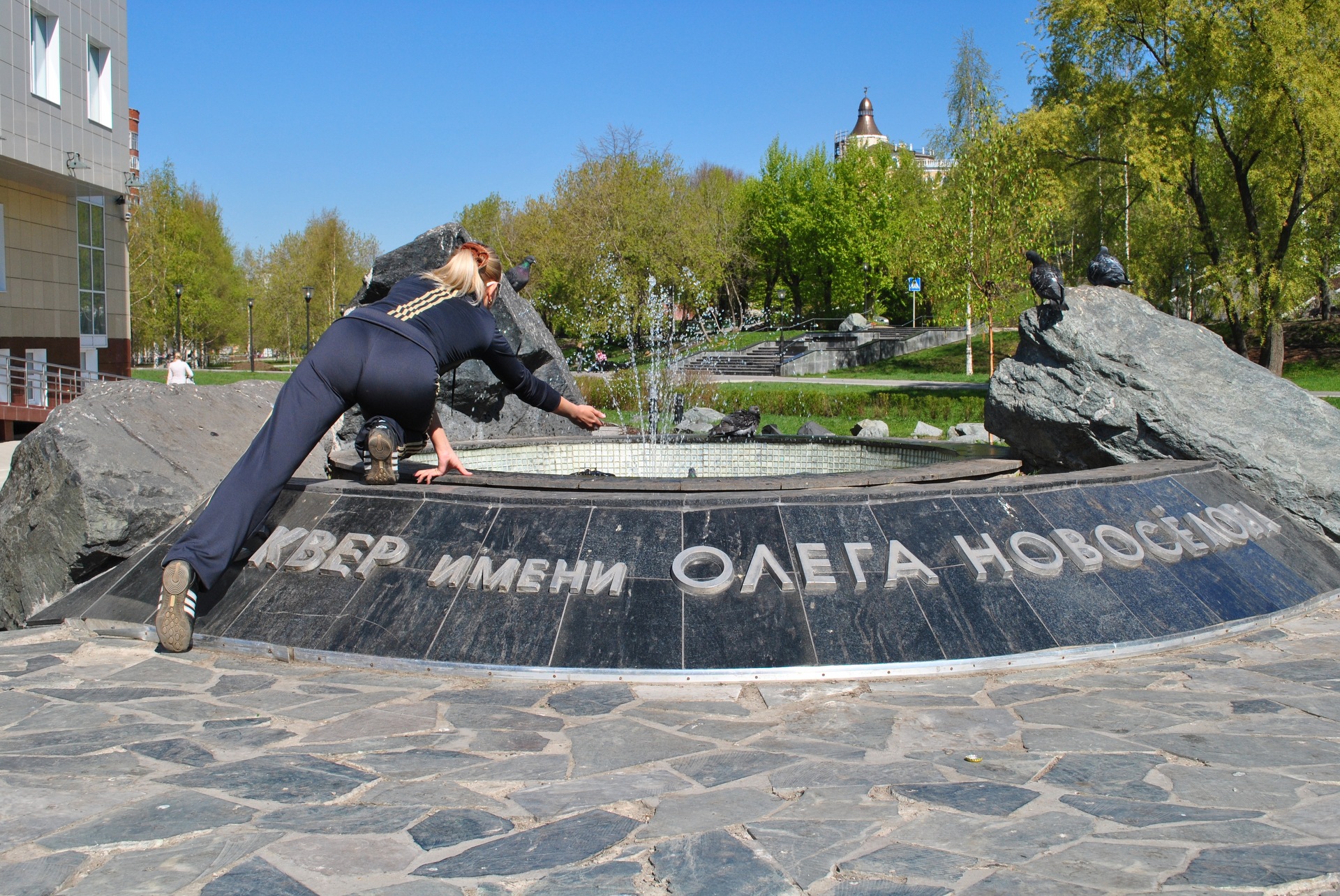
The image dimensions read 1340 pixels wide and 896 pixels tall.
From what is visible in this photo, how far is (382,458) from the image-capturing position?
505cm

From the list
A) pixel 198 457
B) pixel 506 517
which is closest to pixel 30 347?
pixel 198 457

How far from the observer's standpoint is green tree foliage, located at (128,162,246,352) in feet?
152

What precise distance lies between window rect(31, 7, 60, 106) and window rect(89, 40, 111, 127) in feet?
6.04

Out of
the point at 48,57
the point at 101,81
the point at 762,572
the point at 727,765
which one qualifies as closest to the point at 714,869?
the point at 727,765

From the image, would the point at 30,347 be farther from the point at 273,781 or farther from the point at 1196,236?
the point at 1196,236

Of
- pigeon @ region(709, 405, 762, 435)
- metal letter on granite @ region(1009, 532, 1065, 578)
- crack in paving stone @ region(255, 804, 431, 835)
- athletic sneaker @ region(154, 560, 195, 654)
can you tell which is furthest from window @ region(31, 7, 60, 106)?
crack in paving stone @ region(255, 804, 431, 835)

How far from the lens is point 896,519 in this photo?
493 cm

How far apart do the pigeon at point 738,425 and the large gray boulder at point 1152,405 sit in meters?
2.68

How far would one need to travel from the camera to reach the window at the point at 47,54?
66.4ft

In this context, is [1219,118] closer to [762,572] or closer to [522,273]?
[522,273]

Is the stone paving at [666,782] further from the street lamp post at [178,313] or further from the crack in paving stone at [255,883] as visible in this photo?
the street lamp post at [178,313]

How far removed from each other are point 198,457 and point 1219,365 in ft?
22.0

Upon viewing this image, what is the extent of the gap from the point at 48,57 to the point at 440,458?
797 inches

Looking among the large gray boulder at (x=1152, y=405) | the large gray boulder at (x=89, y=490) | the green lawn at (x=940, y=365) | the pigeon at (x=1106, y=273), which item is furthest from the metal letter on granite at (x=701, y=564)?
the green lawn at (x=940, y=365)
